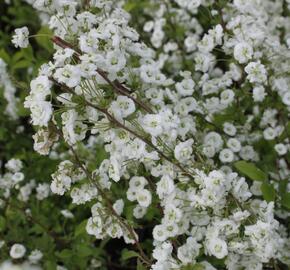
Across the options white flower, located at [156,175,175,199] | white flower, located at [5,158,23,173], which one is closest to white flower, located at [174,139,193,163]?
white flower, located at [156,175,175,199]

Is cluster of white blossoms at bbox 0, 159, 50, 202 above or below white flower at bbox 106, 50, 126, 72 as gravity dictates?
below

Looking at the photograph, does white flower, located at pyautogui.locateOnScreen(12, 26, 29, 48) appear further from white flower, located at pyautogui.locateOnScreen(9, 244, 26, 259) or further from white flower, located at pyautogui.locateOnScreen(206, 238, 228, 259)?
white flower, located at pyautogui.locateOnScreen(9, 244, 26, 259)

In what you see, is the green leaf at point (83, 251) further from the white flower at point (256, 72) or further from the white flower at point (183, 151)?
the white flower at point (256, 72)

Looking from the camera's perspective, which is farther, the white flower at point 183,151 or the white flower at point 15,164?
the white flower at point 15,164

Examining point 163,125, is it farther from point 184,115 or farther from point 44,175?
point 44,175

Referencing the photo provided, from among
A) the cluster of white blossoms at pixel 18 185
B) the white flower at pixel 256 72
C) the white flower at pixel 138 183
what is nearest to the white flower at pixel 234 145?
the white flower at pixel 256 72

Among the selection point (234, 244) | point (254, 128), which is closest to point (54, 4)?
point (234, 244)
